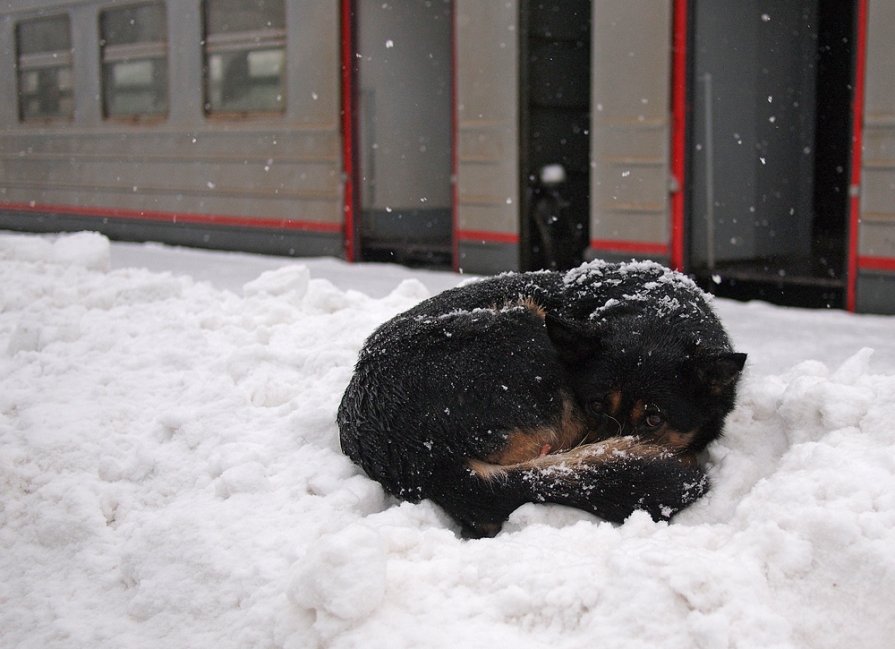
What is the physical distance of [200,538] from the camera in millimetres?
2918

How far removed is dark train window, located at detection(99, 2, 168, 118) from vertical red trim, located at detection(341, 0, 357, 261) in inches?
112

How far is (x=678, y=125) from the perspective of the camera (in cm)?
755

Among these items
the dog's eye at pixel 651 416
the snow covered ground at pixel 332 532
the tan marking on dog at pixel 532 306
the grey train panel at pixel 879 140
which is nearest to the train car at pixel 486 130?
the grey train panel at pixel 879 140

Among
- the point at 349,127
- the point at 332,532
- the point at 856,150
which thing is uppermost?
the point at 349,127

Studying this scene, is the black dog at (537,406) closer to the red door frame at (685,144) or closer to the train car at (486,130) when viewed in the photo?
the red door frame at (685,144)

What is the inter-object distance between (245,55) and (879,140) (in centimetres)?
689

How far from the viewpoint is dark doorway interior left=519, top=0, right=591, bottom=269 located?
8781 mm

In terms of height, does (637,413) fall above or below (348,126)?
below

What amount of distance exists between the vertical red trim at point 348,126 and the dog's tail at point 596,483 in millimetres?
7388

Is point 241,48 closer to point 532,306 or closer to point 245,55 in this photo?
point 245,55

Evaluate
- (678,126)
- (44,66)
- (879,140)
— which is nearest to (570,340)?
(879,140)

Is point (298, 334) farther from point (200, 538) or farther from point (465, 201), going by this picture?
point (465, 201)

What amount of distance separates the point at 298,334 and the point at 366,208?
545cm

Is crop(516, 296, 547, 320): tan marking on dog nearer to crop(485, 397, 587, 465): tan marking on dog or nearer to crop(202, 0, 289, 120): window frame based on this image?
crop(485, 397, 587, 465): tan marking on dog
